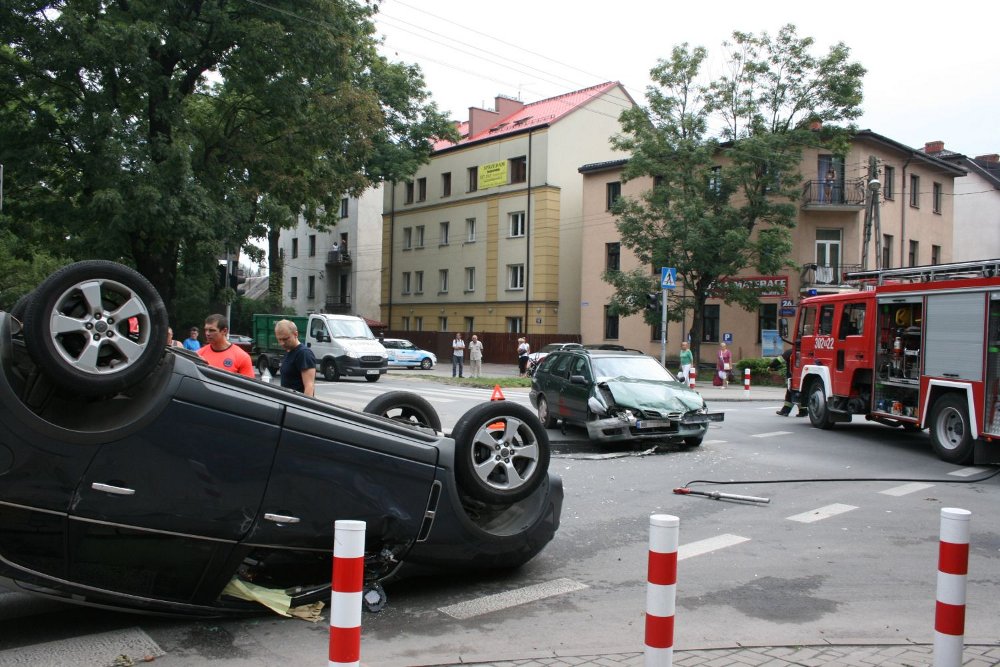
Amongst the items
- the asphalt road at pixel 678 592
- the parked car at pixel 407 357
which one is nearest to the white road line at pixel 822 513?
the asphalt road at pixel 678 592

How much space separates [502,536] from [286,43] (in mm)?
18911

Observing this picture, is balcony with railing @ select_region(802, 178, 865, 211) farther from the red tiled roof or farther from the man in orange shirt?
the man in orange shirt

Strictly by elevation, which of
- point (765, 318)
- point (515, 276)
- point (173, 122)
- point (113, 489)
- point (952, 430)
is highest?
point (173, 122)

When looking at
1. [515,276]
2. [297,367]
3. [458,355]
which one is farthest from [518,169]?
[297,367]

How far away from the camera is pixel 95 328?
402cm

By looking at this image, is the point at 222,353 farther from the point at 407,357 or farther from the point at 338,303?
the point at 338,303

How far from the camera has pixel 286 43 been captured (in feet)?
69.9

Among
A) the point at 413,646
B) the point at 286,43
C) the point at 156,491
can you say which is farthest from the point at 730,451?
the point at 286,43

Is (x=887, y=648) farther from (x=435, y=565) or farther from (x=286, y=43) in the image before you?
(x=286, y=43)

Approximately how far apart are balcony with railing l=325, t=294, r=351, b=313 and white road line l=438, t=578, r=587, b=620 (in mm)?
55080

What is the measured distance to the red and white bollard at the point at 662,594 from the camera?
126 inches

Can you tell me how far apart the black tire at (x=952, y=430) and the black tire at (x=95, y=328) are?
34.4ft

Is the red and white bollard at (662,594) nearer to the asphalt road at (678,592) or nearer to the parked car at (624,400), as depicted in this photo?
the asphalt road at (678,592)

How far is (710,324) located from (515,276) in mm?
12209
